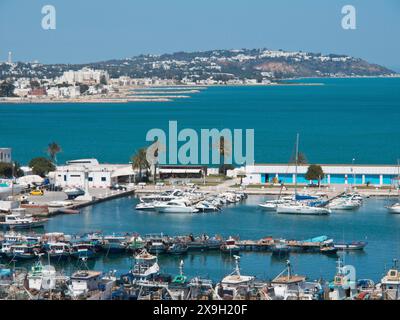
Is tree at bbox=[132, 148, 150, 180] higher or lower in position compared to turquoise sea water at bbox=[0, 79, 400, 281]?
higher

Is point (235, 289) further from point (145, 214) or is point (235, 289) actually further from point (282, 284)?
point (145, 214)

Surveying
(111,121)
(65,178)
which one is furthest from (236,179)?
(111,121)

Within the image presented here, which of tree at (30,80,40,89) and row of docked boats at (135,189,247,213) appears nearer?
row of docked boats at (135,189,247,213)

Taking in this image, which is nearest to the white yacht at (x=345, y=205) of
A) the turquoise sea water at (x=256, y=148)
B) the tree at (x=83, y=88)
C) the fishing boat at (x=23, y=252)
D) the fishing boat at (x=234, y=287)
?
the turquoise sea water at (x=256, y=148)

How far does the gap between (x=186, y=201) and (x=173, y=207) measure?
19 cm

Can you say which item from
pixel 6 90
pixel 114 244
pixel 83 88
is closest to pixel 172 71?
pixel 83 88

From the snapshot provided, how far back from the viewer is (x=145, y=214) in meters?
11.5

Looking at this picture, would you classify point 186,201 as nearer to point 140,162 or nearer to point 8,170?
point 140,162

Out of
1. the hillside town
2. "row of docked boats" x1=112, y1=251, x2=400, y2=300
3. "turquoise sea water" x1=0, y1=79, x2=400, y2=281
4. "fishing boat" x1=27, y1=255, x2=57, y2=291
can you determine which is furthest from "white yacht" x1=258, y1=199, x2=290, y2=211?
the hillside town

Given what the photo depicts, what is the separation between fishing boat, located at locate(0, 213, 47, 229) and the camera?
1026 cm

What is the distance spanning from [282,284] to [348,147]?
56.1 ft

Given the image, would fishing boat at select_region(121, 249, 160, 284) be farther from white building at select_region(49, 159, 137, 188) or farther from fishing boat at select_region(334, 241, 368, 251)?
white building at select_region(49, 159, 137, 188)

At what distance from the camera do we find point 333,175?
545 inches

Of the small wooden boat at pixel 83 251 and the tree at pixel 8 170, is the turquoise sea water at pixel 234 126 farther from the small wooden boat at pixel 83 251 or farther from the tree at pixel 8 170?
the small wooden boat at pixel 83 251
